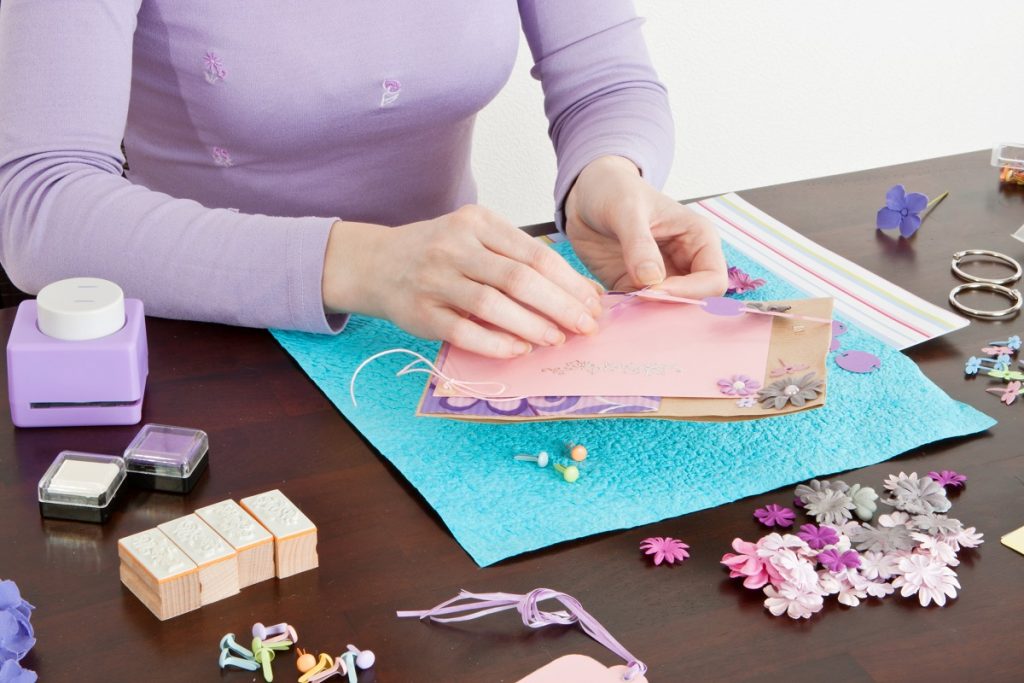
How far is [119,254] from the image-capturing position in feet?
2.74

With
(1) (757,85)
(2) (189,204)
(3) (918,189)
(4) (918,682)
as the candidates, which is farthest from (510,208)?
(4) (918,682)

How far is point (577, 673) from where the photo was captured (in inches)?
21.9

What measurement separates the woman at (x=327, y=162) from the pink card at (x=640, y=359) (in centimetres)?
2

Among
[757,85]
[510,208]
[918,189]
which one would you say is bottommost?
[510,208]

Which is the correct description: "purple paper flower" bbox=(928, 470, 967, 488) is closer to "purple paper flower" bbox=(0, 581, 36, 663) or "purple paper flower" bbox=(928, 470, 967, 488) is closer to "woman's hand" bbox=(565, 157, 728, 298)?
"woman's hand" bbox=(565, 157, 728, 298)

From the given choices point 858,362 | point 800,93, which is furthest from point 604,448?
point 800,93

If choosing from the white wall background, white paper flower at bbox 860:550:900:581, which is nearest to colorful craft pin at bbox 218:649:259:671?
white paper flower at bbox 860:550:900:581

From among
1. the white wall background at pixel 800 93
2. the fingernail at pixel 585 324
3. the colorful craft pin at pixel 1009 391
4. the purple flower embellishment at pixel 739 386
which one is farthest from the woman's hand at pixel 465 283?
the white wall background at pixel 800 93

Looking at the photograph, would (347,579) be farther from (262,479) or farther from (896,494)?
(896,494)

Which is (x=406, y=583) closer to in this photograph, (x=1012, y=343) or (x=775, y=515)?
(x=775, y=515)

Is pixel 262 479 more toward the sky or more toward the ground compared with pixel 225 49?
more toward the ground

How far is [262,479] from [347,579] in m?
0.11

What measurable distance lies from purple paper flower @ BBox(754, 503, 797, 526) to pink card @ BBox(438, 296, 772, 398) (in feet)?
0.29

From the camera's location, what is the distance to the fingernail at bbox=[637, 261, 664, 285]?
817 millimetres
